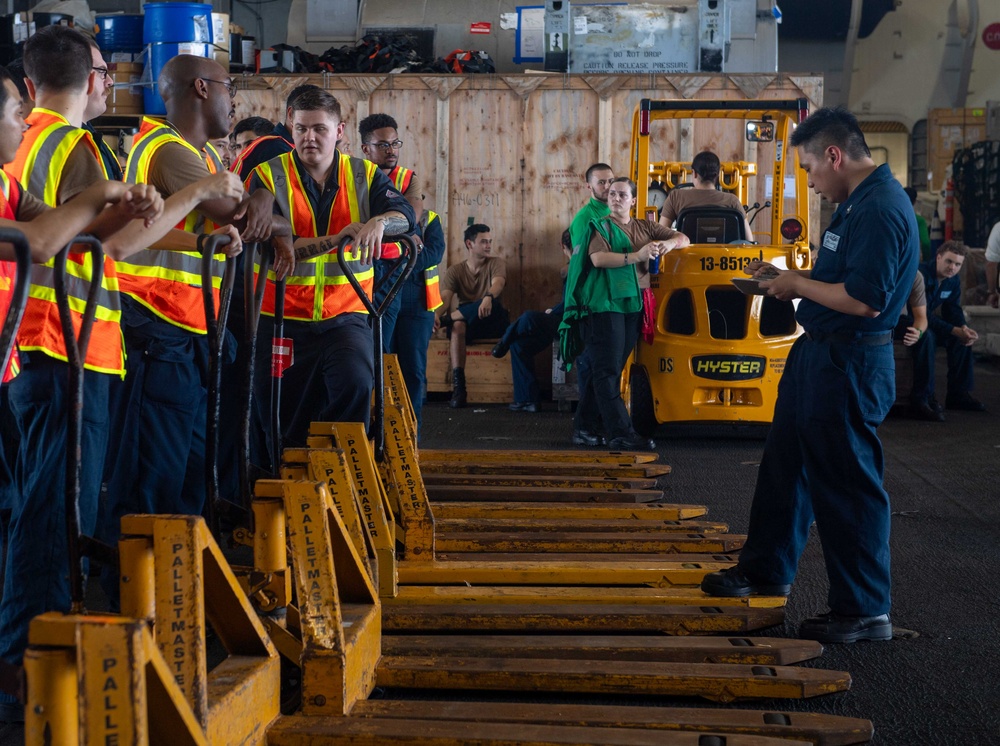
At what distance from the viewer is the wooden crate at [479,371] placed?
34.8 feet

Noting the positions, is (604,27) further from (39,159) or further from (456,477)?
(39,159)

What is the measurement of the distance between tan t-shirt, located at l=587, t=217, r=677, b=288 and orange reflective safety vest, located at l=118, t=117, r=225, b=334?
14.0 feet

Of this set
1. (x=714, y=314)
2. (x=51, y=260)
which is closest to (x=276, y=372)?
(x=51, y=260)

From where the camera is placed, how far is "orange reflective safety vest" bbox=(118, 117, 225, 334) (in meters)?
3.59

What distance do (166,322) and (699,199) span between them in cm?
552

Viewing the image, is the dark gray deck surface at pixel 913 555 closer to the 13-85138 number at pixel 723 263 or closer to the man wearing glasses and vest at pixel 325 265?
the 13-85138 number at pixel 723 263

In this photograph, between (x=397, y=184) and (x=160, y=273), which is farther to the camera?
(x=397, y=184)

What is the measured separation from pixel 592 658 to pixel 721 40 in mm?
8894

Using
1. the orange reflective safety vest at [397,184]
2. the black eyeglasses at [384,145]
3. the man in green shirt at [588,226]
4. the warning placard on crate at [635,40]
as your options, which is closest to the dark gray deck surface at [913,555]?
the man in green shirt at [588,226]

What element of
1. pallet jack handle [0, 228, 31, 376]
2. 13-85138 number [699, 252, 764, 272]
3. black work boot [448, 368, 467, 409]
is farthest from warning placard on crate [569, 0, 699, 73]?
pallet jack handle [0, 228, 31, 376]

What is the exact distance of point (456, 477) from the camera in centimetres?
621

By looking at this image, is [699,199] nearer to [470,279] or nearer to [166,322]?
[470,279]

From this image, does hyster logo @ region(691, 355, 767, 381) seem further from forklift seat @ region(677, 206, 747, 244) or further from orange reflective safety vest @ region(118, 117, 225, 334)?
orange reflective safety vest @ region(118, 117, 225, 334)

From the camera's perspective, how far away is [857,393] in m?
3.76
